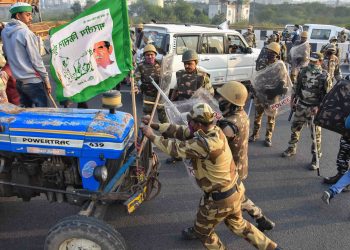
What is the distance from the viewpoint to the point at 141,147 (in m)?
3.60

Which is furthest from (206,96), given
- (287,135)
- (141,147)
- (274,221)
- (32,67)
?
(287,135)

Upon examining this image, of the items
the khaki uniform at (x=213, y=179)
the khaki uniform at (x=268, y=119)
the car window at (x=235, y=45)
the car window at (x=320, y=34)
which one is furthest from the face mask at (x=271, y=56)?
the car window at (x=320, y=34)

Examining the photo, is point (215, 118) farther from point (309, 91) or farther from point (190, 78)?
point (309, 91)

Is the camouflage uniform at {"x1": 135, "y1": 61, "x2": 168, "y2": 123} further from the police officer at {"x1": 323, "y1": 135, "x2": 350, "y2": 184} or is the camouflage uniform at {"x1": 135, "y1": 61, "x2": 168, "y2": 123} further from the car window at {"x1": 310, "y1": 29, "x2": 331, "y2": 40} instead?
the car window at {"x1": 310, "y1": 29, "x2": 331, "y2": 40}

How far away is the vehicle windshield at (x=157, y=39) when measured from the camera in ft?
27.2

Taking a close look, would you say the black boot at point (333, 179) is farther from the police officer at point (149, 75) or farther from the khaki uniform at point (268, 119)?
the police officer at point (149, 75)

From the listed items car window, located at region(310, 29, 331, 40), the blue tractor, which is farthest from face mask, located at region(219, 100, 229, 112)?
car window, located at region(310, 29, 331, 40)

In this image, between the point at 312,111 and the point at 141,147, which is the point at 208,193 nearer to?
the point at 141,147

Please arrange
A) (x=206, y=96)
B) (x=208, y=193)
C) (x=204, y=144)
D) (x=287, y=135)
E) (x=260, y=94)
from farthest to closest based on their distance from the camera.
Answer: (x=287, y=135), (x=260, y=94), (x=206, y=96), (x=208, y=193), (x=204, y=144)

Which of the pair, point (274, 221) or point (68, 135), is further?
point (274, 221)

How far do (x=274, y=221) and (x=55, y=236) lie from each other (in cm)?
265

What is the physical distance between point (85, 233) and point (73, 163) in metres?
0.79

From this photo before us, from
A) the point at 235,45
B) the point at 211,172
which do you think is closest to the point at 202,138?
the point at 211,172

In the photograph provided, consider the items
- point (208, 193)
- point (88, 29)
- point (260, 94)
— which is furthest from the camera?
point (260, 94)
